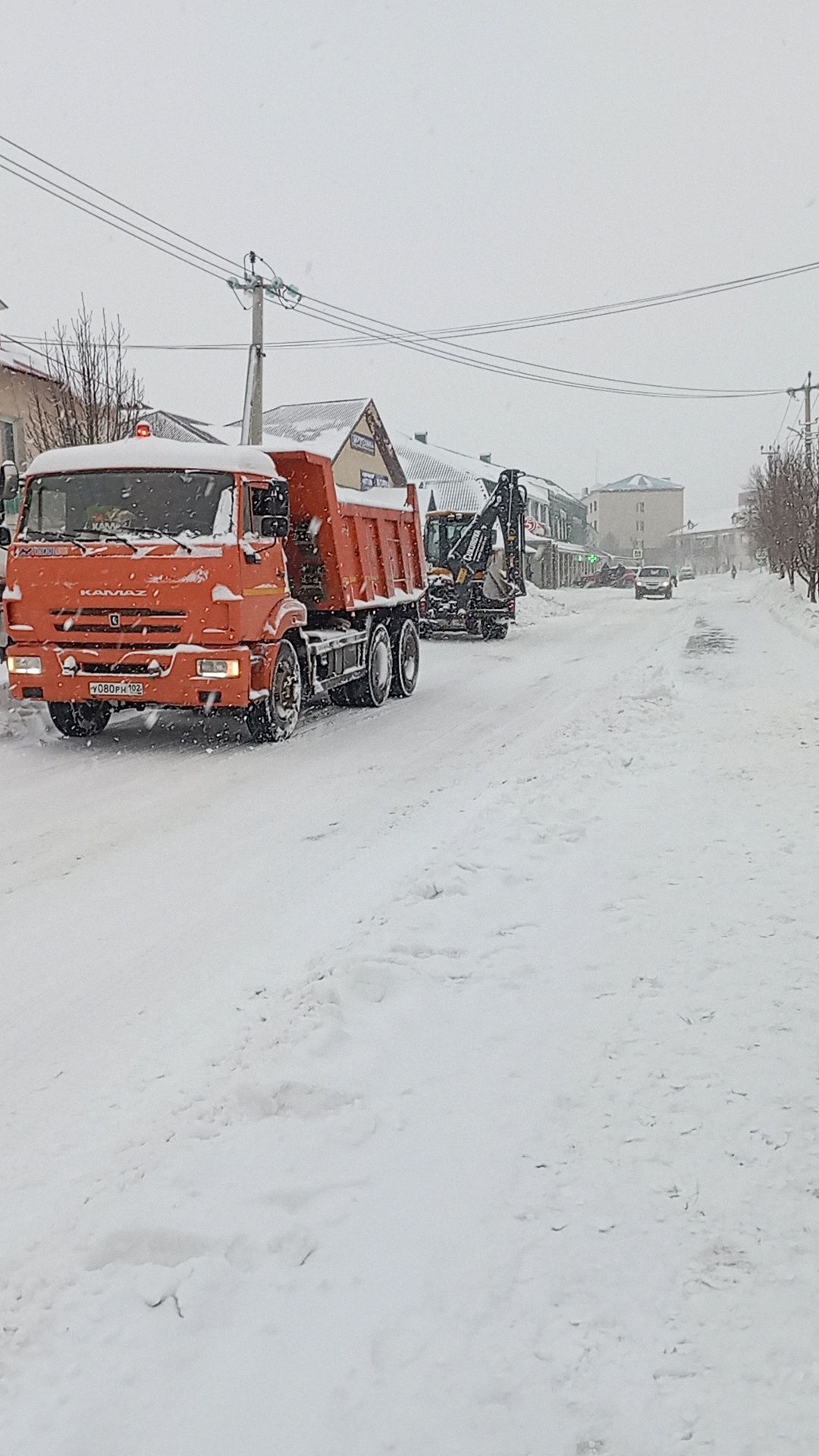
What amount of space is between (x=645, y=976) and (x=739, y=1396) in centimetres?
200

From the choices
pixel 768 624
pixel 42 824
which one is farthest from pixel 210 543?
pixel 768 624

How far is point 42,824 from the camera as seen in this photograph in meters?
6.50

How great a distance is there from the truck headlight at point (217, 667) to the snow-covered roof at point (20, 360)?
16.2m

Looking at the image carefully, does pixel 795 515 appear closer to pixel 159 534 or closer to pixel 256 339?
pixel 256 339

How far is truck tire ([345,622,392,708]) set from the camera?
40.7 ft

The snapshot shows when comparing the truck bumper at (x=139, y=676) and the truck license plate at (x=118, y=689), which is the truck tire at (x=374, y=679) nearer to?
the truck bumper at (x=139, y=676)

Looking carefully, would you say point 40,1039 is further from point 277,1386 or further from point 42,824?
point 42,824

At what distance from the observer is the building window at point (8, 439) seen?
25266 mm

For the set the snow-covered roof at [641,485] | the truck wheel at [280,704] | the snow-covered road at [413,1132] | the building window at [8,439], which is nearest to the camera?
the snow-covered road at [413,1132]

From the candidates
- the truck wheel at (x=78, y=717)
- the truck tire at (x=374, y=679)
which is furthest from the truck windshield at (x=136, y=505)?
the truck tire at (x=374, y=679)

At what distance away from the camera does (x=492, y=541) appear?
23312 millimetres

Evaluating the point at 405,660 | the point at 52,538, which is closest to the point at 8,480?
the point at 52,538

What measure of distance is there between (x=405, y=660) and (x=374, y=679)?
1209mm

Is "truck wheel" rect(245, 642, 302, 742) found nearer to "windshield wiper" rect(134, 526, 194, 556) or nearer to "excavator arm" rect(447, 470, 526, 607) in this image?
"windshield wiper" rect(134, 526, 194, 556)
